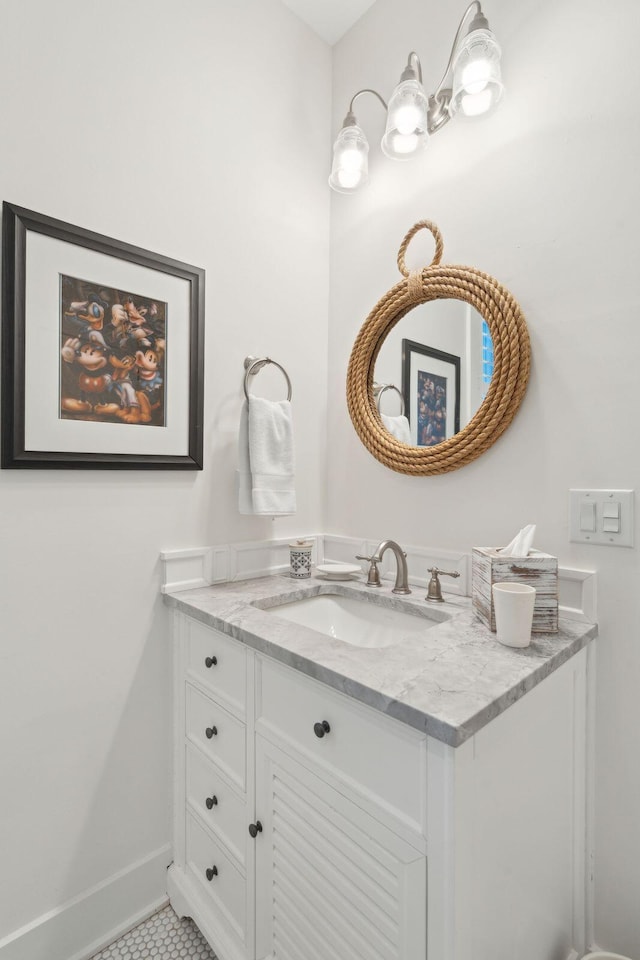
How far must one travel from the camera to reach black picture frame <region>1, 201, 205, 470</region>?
103 cm

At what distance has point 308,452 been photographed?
166 cm

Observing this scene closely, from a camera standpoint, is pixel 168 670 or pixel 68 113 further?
pixel 168 670

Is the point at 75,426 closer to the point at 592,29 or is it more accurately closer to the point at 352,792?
the point at 352,792


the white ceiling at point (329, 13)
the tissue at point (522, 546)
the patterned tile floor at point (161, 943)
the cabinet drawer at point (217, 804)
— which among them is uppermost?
the white ceiling at point (329, 13)

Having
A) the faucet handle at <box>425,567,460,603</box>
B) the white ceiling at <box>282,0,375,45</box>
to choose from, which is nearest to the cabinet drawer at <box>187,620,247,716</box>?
the faucet handle at <box>425,567,460,603</box>

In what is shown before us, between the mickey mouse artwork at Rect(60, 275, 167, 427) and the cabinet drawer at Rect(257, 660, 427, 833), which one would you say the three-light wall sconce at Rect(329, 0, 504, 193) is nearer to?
the mickey mouse artwork at Rect(60, 275, 167, 427)

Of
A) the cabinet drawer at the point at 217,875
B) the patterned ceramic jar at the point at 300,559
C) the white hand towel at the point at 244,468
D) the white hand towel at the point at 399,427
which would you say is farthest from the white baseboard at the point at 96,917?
the white hand towel at the point at 399,427

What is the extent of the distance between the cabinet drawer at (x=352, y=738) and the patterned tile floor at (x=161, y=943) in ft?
2.28

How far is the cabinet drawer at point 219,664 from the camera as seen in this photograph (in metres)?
1.05

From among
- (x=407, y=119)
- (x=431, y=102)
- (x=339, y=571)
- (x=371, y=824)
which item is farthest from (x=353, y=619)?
(x=431, y=102)

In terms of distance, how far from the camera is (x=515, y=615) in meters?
0.89

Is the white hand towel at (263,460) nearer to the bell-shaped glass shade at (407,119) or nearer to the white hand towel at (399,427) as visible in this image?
the white hand towel at (399,427)

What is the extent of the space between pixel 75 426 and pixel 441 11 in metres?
1.57

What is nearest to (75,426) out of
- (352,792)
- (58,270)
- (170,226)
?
(58,270)
